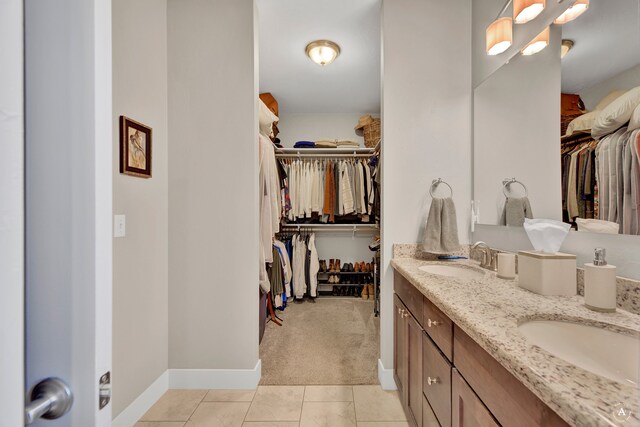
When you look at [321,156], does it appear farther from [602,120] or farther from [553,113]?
[602,120]

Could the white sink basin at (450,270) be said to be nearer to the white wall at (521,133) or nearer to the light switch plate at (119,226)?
the white wall at (521,133)

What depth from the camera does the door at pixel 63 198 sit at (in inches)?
15.2

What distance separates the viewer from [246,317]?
1833 mm

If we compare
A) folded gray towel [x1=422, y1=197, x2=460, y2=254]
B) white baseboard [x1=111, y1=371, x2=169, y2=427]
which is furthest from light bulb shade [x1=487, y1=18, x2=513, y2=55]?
white baseboard [x1=111, y1=371, x2=169, y2=427]

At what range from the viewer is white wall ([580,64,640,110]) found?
89 centimetres

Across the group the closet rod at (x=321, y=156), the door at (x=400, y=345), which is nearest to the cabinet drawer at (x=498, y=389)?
the door at (x=400, y=345)

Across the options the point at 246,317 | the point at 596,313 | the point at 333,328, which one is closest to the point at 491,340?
the point at 596,313

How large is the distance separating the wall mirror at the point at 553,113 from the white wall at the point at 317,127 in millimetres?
2247

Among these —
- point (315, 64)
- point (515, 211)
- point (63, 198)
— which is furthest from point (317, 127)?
point (63, 198)

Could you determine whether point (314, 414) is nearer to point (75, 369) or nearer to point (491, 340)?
point (491, 340)

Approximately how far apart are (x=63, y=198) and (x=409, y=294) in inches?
56.5

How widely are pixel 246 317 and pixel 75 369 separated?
60.1 inches

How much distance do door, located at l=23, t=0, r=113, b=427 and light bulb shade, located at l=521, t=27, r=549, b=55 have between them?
5.67ft

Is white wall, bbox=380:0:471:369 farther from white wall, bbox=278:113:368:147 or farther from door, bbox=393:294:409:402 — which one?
A: white wall, bbox=278:113:368:147
